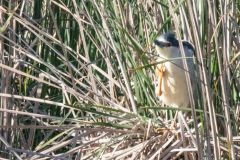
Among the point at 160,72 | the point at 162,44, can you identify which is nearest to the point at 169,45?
the point at 162,44

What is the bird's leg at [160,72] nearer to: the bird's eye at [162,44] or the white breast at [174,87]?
the white breast at [174,87]

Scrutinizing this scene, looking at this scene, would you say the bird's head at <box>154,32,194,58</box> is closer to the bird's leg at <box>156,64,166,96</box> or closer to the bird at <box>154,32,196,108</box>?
the bird at <box>154,32,196,108</box>

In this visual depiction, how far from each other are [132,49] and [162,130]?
1.16 feet

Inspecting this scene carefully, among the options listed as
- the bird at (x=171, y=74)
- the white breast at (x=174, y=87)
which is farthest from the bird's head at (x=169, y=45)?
the white breast at (x=174, y=87)

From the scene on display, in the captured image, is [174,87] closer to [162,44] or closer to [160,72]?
[160,72]

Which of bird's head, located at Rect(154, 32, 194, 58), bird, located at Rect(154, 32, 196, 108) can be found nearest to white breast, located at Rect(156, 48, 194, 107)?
bird, located at Rect(154, 32, 196, 108)

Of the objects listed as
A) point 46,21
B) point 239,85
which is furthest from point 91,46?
point 239,85

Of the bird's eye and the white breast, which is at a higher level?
the bird's eye

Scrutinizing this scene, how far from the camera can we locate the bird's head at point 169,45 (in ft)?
8.06

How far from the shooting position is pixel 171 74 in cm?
264

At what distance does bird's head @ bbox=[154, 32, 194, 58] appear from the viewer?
8.06 ft

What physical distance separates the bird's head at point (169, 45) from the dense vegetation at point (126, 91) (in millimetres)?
35

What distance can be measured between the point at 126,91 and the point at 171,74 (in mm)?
175

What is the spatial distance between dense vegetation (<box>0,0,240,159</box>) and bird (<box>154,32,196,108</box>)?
4 cm
